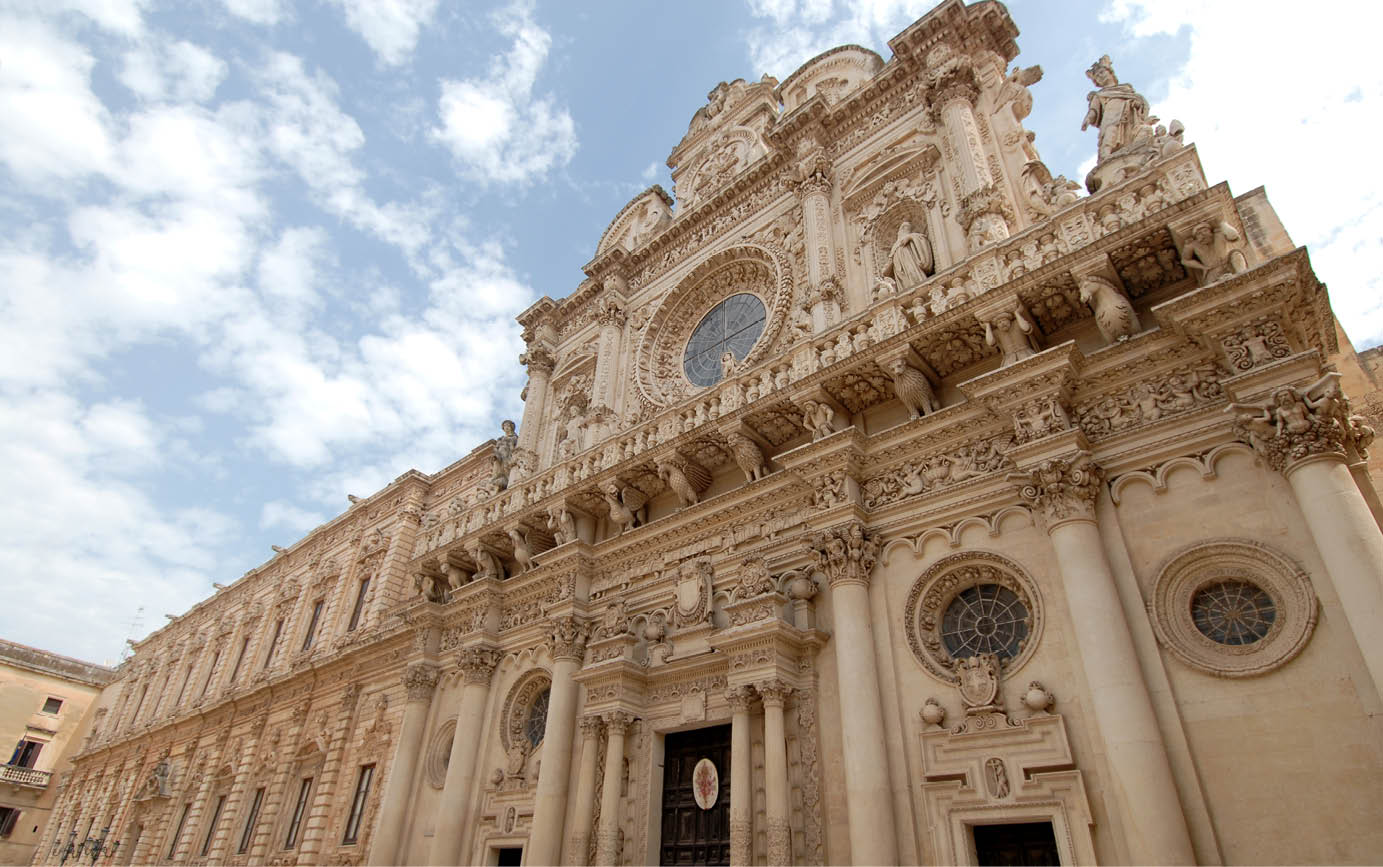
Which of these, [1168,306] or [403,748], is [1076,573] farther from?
[403,748]

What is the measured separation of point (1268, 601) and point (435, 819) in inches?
535

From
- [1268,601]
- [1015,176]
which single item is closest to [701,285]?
[1015,176]

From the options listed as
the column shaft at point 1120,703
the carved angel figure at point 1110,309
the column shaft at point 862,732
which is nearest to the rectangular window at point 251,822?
the column shaft at point 862,732

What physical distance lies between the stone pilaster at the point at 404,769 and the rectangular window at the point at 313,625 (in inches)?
439

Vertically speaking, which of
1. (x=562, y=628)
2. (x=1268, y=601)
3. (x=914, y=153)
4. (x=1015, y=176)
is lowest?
(x=1268, y=601)

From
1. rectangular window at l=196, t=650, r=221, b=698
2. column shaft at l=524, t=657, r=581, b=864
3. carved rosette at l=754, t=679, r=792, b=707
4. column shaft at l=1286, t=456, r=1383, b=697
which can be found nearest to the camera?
column shaft at l=1286, t=456, r=1383, b=697

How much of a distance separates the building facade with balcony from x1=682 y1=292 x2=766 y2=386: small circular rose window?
134 feet

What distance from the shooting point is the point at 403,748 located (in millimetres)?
15500

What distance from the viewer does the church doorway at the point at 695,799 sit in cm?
1070

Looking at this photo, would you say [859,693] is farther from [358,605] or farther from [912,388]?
[358,605]

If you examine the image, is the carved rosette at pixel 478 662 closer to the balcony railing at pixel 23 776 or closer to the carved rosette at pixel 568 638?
the carved rosette at pixel 568 638

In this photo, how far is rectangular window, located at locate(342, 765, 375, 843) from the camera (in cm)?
1748

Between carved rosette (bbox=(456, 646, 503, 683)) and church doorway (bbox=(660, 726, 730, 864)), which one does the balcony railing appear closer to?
carved rosette (bbox=(456, 646, 503, 683))

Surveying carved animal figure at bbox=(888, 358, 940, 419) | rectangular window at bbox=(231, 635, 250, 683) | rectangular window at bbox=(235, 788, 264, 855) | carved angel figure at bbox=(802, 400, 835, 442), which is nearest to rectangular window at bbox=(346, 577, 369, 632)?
rectangular window at bbox=(235, 788, 264, 855)
